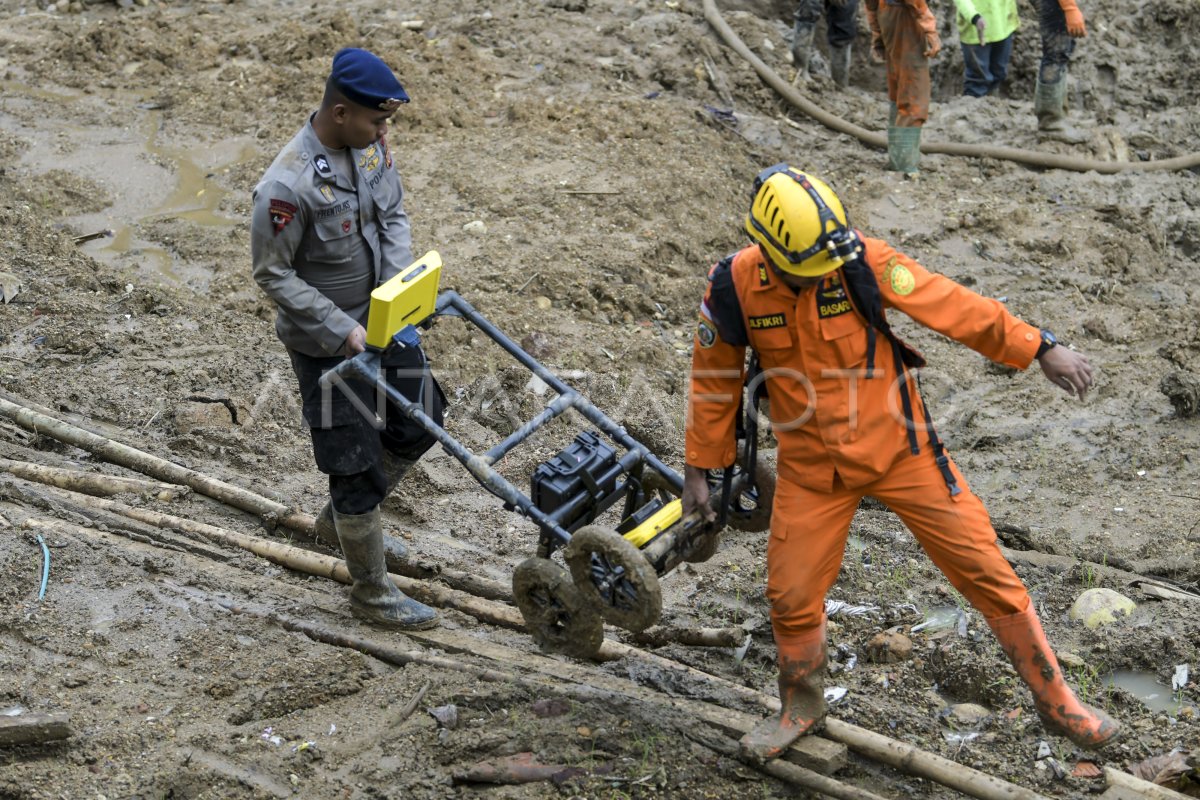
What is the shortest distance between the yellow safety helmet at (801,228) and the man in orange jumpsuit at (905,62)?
7.18 meters

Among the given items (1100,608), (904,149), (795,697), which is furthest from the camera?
(904,149)

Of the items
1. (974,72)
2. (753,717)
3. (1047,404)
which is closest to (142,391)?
(753,717)

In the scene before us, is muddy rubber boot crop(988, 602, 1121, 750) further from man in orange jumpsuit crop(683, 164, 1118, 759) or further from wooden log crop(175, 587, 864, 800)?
wooden log crop(175, 587, 864, 800)

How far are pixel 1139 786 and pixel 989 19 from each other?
945cm

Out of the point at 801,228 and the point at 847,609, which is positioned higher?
the point at 801,228

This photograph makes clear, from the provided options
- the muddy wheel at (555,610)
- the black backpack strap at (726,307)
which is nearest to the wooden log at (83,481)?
the muddy wheel at (555,610)

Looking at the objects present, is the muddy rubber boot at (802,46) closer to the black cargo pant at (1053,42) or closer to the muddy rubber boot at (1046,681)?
the black cargo pant at (1053,42)

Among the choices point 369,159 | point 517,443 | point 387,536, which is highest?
point 369,159

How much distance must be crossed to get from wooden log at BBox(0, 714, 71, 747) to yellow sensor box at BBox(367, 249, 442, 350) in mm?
1589

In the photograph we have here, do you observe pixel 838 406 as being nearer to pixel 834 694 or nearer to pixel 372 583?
pixel 834 694

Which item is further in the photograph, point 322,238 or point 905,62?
point 905,62

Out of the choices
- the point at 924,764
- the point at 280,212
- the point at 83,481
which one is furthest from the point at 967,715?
the point at 83,481

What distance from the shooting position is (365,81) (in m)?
4.63

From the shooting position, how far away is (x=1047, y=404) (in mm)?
8031
